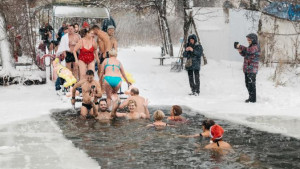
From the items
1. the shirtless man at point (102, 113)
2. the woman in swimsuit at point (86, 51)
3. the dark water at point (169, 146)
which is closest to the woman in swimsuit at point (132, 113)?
the shirtless man at point (102, 113)

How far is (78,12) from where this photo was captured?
51.4ft

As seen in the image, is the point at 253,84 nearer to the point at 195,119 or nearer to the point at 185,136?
the point at 195,119

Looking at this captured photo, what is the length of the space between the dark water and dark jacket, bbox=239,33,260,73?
2.78 m

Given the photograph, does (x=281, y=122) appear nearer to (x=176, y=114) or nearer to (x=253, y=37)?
(x=176, y=114)

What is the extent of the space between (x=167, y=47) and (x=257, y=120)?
1479cm

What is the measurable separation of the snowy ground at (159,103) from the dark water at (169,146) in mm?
375

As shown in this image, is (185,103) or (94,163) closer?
(94,163)

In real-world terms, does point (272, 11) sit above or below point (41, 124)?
above

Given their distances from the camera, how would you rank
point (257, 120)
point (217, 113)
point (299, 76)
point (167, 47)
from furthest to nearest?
point (167, 47)
point (299, 76)
point (217, 113)
point (257, 120)

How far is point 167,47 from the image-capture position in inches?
994

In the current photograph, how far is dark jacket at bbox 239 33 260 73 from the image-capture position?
12797 millimetres

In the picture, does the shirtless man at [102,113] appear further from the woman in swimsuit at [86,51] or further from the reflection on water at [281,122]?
the reflection on water at [281,122]

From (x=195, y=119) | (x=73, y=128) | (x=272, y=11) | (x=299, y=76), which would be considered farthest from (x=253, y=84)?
(x=272, y=11)

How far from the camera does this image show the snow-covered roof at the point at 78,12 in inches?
599
